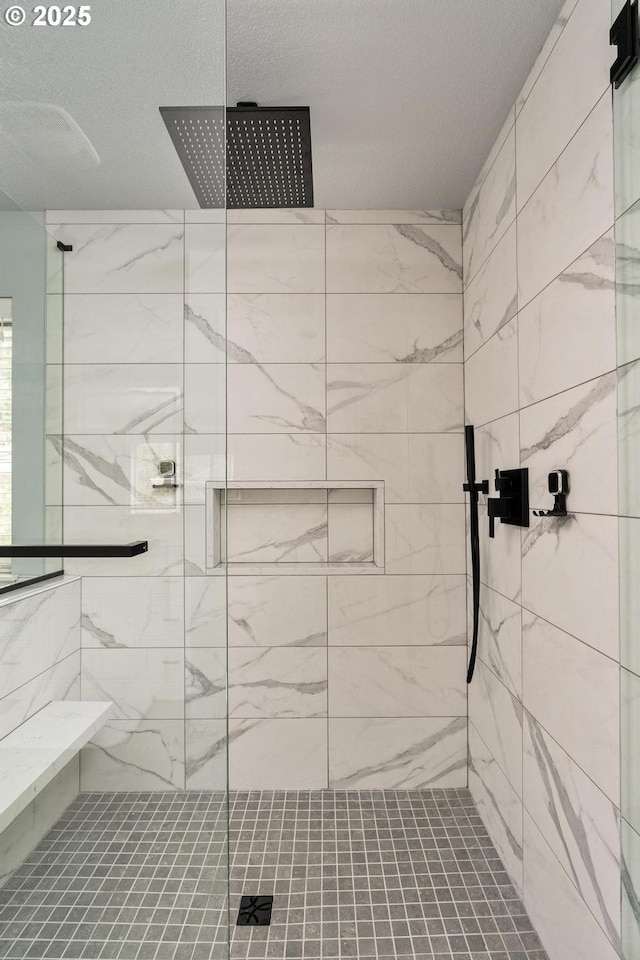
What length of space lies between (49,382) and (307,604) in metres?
1.83

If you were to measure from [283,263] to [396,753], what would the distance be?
2.04 meters

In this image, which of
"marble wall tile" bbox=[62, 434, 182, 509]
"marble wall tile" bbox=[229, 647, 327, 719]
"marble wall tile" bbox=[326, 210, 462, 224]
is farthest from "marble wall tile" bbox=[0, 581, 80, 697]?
"marble wall tile" bbox=[326, 210, 462, 224]

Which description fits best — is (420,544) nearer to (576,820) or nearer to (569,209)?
(576,820)

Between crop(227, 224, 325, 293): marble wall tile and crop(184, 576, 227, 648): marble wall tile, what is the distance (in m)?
1.73

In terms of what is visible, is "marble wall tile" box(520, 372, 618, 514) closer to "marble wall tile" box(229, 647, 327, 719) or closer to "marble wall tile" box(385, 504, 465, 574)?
"marble wall tile" box(385, 504, 465, 574)

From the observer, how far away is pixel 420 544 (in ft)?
7.78

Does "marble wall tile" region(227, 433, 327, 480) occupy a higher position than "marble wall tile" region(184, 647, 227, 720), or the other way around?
"marble wall tile" region(227, 433, 327, 480)

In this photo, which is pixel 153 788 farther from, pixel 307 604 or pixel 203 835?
pixel 307 604

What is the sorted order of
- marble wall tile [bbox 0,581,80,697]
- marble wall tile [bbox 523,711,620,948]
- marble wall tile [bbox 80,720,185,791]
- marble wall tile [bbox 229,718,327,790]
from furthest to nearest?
marble wall tile [bbox 229,718,327,790], marble wall tile [bbox 523,711,620,948], marble wall tile [bbox 80,720,185,791], marble wall tile [bbox 0,581,80,697]

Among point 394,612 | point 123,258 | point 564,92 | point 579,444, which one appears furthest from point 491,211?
point 123,258

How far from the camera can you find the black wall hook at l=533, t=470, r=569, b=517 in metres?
1.35

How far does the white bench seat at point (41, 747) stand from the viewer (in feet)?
1.99

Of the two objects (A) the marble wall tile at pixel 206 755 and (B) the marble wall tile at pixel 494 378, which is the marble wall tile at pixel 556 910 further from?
(B) the marble wall tile at pixel 494 378

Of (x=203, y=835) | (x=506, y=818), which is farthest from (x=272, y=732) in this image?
(x=203, y=835)
